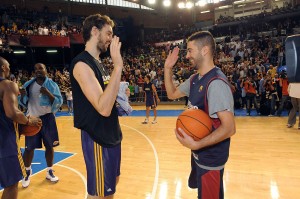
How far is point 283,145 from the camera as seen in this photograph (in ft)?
→ 19.0

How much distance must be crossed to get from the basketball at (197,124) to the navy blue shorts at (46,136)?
291 cm

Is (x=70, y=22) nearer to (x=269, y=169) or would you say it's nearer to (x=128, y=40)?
(x=128, y=40)

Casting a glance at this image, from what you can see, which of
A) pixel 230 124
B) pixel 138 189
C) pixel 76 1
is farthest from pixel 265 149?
pixel 76 1

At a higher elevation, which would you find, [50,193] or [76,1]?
[76,1]

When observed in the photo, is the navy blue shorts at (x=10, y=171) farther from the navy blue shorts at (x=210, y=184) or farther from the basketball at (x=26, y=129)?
the navy blue shorts at (x=210, y=184)

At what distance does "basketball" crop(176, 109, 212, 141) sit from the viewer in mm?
2014

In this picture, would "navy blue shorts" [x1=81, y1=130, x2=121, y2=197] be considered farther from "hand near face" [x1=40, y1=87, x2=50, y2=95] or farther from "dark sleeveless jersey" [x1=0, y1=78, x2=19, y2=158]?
"hand near face" [x1=40, y1=87, x2=50, y2=95]

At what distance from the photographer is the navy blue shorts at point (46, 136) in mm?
4152

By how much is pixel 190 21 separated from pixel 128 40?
8.21 metres

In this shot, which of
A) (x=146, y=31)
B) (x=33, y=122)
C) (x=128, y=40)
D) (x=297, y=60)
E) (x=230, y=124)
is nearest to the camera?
(x=297, y=60)

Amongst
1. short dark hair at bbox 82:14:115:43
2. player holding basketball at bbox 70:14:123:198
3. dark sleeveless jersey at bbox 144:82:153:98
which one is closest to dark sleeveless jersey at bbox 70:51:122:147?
player holding basketball at bbox 70:14:123:198

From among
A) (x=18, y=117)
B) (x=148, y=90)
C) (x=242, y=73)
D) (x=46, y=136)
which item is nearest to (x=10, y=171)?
(x=18, y=117)

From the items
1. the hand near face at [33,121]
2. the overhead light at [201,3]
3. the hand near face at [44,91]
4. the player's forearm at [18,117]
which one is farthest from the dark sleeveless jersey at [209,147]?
the overhead light at [201,3]

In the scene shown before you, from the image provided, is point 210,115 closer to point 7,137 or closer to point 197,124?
point 197,124
